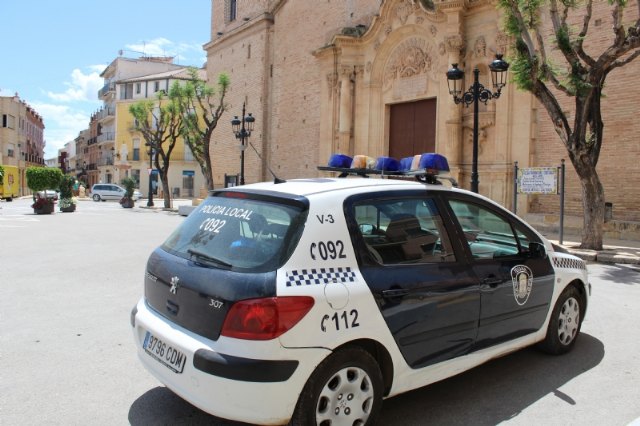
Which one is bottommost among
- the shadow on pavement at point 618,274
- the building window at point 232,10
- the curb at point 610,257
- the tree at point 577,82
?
the shadow on pavement at point 618,274

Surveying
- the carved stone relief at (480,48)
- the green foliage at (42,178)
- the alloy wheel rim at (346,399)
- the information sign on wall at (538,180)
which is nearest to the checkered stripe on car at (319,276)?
the alloy wheel rim at (346,399)

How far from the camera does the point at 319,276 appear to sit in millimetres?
2951

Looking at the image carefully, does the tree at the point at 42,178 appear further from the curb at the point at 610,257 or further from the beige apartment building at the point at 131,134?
the curb at the point at 610,257

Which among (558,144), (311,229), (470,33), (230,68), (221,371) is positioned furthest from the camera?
(230,68)

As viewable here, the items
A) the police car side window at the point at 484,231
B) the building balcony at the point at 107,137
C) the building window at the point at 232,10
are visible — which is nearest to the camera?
the police car side window at the point at 484,231

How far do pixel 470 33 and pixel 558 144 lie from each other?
17.9 feet

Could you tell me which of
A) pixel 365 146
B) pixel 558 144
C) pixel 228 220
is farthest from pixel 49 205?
pixel 228 220

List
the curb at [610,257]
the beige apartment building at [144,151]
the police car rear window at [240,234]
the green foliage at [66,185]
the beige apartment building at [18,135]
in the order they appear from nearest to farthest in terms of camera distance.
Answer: the police car rear window at [240,234] → the curb at [610,257] → the green foliage at [66,185] → the beige apartment building at [18,135] → the beige apartment building at [144,151]

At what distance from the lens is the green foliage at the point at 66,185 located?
1033 inches

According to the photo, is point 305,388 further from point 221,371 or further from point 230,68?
point 230,68

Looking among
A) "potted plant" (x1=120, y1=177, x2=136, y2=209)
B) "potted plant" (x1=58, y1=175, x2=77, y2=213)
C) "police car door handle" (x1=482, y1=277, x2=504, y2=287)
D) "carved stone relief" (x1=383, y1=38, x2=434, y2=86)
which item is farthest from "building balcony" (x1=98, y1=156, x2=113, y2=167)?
"police car door handle" (x1=482, y1=277, x2=504, y2=287)

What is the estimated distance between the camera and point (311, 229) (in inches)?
119

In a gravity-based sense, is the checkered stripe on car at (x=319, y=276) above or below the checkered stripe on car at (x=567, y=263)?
above

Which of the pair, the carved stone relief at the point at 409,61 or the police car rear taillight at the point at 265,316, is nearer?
the police car rear taillight at the point at 265,316
